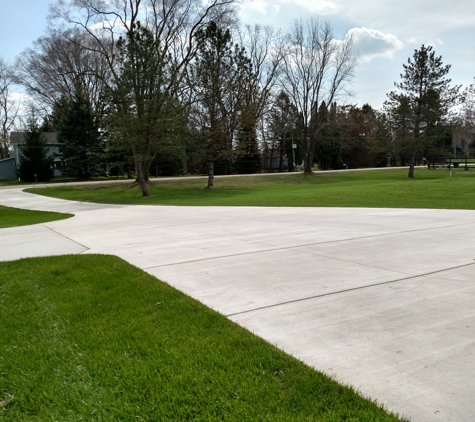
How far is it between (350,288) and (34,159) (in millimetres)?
47051

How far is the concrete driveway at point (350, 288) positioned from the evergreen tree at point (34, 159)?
39.0m

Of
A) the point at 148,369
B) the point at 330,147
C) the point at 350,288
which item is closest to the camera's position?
the point at 148,369

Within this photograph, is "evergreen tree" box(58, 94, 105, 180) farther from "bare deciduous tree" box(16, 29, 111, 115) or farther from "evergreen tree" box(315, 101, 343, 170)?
"evergreen tree" box(315, 101, 343, 170)

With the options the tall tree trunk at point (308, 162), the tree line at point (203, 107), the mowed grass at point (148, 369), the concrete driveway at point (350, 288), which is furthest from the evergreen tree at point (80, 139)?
the mowed grass at point (148, 369)

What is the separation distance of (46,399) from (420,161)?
6873 centimetres

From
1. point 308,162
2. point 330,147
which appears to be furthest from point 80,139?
point 330,147

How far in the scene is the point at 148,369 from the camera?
112 inches

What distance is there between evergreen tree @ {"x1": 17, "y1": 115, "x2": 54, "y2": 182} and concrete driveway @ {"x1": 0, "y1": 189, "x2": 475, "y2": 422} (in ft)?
128

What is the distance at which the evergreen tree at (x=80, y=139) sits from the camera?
43.2 m

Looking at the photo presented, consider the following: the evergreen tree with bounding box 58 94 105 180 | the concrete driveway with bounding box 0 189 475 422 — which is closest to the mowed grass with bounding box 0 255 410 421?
the concrete driveway with bounding box 0 189 475 422

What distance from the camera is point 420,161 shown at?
63.0 m

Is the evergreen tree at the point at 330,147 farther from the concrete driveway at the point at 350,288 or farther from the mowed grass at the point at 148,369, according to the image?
the mowed grass at the point at 148,369

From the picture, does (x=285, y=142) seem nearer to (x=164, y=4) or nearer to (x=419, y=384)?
(x=164, y=4)

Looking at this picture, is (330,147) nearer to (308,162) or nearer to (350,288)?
(308,162)
